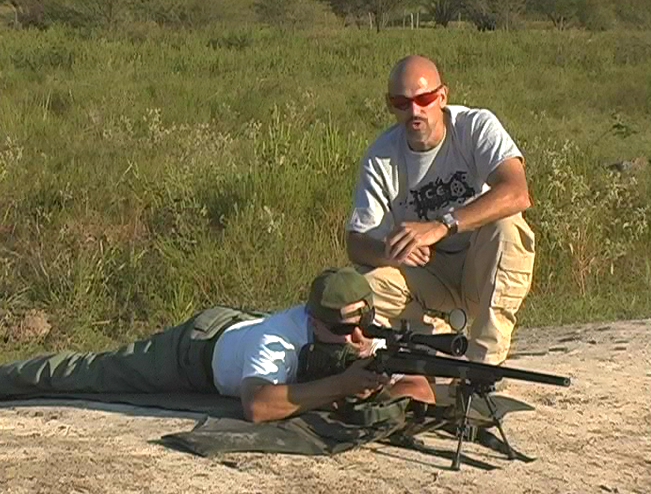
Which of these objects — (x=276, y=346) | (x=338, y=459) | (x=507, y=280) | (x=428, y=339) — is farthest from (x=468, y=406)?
(x=507, y=280)

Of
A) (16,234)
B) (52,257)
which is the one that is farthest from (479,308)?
(16,234)

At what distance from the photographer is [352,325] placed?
13.1ft

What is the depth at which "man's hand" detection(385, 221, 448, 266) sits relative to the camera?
4.34 meters

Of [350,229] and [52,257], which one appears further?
[52,257]

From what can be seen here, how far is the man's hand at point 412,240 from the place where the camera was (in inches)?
171

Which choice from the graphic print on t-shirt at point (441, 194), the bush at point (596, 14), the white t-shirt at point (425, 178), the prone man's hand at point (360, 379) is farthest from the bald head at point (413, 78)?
the bush at point (596, 14)

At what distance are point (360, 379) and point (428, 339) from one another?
9.4 inches

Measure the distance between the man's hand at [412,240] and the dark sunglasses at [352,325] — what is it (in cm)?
37

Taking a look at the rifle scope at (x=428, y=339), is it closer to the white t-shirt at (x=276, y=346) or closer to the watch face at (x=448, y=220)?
the white t-shirt at (x=276, y=346)

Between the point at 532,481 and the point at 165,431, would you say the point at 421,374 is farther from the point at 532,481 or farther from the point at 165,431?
the point at 165,431

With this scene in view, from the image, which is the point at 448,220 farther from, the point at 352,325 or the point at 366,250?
the point at 352,325

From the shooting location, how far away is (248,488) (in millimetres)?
3641

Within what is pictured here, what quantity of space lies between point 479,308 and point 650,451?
791mm

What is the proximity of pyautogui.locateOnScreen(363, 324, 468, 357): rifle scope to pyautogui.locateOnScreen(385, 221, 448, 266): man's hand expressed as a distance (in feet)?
1.46
